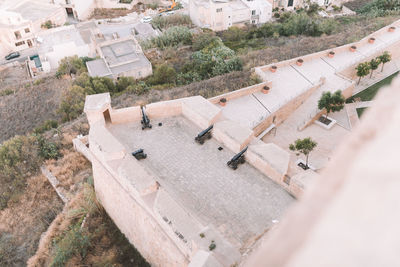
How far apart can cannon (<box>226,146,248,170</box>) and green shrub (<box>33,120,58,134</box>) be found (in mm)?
16378

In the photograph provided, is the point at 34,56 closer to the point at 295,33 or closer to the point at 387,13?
the point at 295,33

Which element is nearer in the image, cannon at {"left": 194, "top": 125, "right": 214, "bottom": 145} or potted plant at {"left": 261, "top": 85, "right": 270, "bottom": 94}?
cannon at {"left": 194, "top": 125, "right": 214, "bottom": 145}

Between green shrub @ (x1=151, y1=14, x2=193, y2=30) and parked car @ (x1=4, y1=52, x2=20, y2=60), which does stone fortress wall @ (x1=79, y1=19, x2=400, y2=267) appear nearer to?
green shrub @ (x1=151, y1=14, x2=193, y2=30)

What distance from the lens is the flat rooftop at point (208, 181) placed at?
11453 millimetres

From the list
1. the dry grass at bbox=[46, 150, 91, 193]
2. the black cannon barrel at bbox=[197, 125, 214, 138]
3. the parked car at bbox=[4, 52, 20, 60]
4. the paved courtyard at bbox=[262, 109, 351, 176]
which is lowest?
the parked car at bbox=[4, 52, 20, 60]

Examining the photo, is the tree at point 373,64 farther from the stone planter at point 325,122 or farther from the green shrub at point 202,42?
the green shrub at point 202,42

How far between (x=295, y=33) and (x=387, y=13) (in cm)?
1047

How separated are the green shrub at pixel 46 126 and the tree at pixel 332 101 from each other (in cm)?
1833

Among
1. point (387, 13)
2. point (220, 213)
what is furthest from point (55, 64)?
point (387, 13)

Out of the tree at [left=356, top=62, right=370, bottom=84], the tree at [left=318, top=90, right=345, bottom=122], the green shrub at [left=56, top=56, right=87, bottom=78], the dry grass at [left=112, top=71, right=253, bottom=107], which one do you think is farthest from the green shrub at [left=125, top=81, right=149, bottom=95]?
the tree at [left=356, top=62, right=370, bottom=84]

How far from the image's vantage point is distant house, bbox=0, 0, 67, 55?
1881 inches

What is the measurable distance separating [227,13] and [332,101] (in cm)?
3087

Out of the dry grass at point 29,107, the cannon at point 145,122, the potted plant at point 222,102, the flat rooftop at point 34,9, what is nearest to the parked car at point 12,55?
the flat rooftop at point 34,9

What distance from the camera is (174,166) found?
44.4 feet
